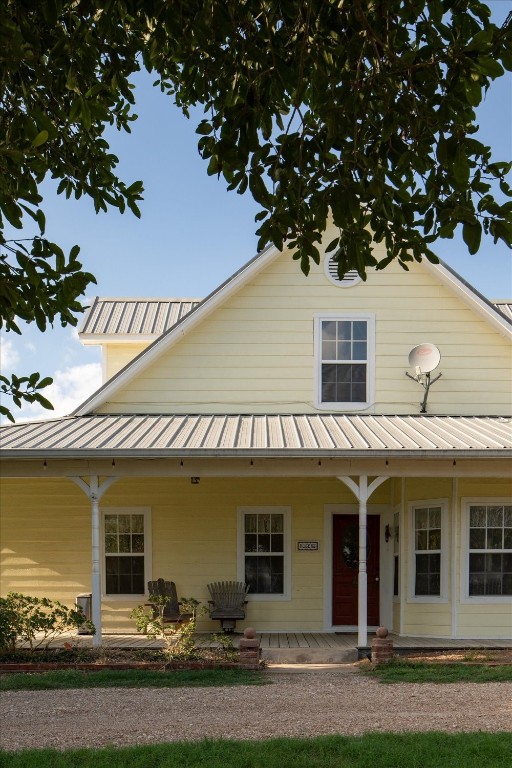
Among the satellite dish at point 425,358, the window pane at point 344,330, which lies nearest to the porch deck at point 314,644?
the satellite dish at point 425,358

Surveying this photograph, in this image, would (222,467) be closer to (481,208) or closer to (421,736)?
(421,736)

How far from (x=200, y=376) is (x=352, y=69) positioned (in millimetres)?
10021

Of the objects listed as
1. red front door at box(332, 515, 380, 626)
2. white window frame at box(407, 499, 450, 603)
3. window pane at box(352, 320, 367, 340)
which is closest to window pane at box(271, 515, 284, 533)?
red front door at box(332, 515, 380, 626)

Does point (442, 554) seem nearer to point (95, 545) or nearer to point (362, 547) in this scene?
point (362, 547)

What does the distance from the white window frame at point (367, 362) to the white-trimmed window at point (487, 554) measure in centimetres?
258

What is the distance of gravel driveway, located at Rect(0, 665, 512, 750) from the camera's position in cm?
772

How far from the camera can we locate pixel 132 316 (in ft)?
62.8

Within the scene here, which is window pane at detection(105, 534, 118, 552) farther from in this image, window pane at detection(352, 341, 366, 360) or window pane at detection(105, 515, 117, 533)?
window pane at detection(352, 341, 366, 360)

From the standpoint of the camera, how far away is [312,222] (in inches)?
210

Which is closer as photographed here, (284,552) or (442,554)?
(442,554)

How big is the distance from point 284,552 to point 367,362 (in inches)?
149

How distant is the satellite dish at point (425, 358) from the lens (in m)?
14.1

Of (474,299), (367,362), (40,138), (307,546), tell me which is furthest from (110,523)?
(40,138)

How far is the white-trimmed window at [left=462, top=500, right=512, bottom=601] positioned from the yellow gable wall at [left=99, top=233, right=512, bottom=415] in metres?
1.98
